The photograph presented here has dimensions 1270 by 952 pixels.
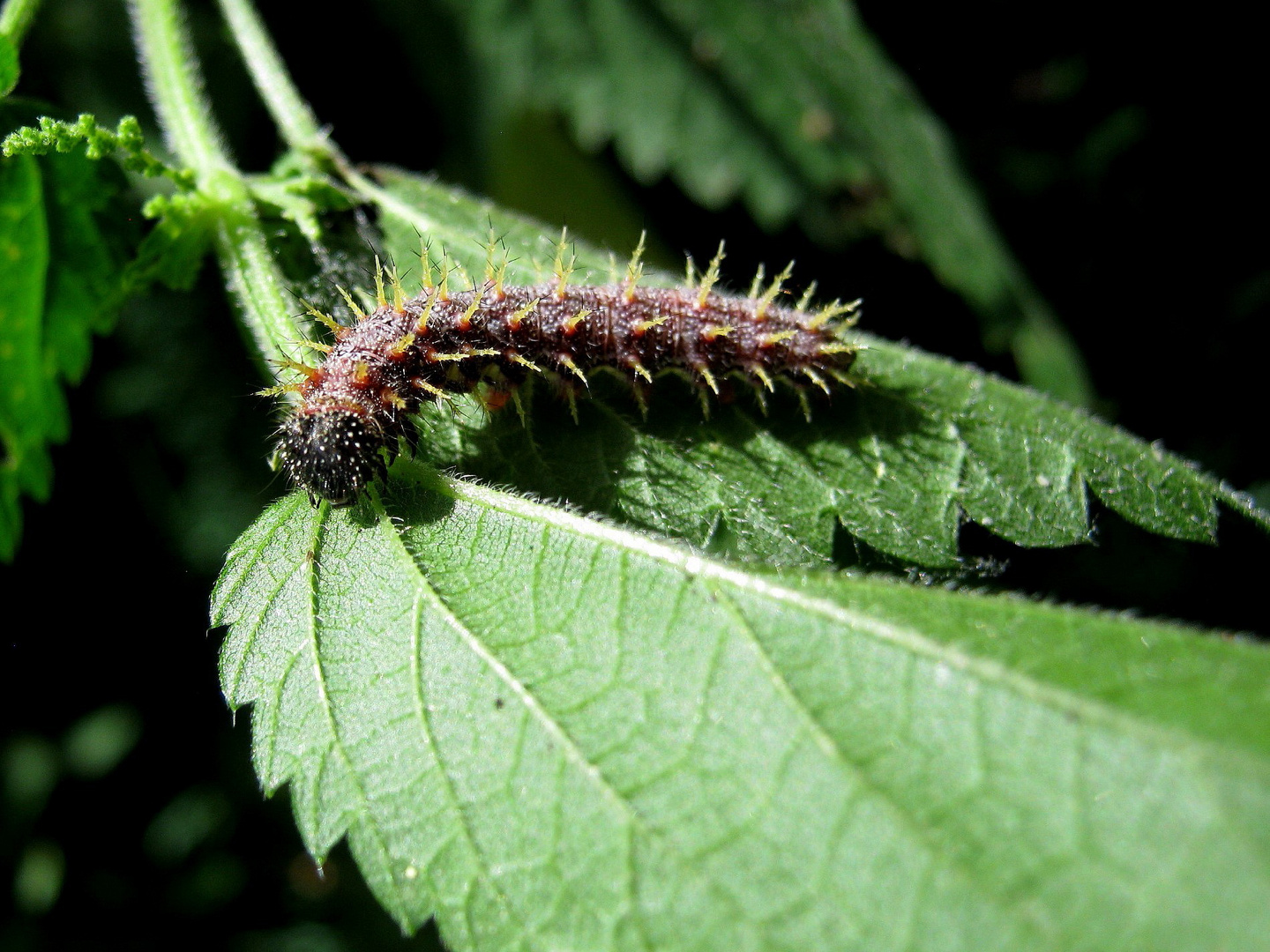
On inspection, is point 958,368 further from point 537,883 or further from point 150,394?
point 150,394

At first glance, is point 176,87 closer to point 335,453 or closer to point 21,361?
point 21,361

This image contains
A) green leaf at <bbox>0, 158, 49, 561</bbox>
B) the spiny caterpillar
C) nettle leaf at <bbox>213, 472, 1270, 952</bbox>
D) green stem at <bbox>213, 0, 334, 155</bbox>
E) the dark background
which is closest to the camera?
nettle leaf at <bbox>213, 472, 1270, 952</bbox>

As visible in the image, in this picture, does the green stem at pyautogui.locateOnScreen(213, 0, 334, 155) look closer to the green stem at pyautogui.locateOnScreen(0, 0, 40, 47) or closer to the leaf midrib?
the green stem at pyautogui.locateOnScreen(0, 0, 40, 47)

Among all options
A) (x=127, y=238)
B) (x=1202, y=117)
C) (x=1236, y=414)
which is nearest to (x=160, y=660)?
(x=127, y=238)

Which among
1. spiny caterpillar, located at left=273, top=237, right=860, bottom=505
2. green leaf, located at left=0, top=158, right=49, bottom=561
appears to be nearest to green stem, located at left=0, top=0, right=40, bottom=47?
green leaf, located at left=0, top=158, right=49, bottom=561

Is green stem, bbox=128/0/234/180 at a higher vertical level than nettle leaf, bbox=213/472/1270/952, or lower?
higher

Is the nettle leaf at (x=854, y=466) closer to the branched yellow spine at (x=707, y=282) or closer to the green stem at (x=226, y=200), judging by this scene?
the branched yellow spine at (x=707, y=282)
